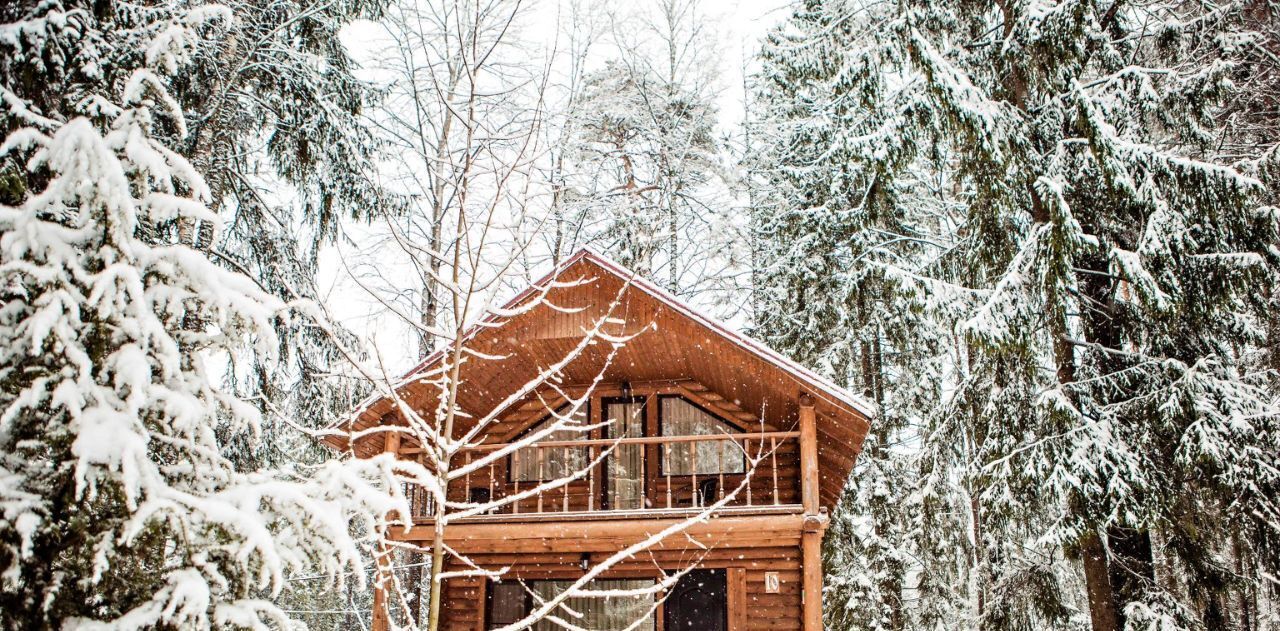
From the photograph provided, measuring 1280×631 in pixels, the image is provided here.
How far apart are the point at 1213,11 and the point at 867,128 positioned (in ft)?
13.8

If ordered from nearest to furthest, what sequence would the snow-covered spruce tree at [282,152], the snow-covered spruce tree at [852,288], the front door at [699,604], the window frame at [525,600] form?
the snow-covered spruce tree at [282,152] → the front door at [699,604] → the window frame at [525,600] → the snow-covered spruce tree at [852,288]

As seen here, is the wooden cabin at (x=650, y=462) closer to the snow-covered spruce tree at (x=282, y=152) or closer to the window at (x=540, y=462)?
the window at (x=540, y=462)

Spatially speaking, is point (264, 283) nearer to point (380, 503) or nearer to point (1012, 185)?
point (380, 503)

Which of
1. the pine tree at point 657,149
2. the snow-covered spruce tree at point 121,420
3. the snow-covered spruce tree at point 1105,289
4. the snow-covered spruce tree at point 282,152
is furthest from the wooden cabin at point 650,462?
the pine tree at point 657,149

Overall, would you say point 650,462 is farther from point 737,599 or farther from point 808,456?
point 808,456

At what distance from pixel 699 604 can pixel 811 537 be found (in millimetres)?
2394

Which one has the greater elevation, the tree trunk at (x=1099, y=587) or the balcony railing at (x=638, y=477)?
the balcony railing at (x=638, y=477)

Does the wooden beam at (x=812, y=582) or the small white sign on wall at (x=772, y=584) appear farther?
the small white sign on wall at (x=772, y=584)

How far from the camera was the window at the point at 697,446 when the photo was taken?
11.1 meters

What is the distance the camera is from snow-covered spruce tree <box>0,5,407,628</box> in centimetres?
298

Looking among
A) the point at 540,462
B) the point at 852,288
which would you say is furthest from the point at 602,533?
the point at 852,288

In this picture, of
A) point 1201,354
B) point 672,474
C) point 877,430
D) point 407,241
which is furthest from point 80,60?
point 877,430

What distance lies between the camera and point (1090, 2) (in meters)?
9.72

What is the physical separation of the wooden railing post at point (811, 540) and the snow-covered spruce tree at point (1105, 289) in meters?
2.38
